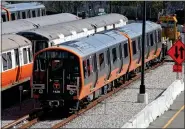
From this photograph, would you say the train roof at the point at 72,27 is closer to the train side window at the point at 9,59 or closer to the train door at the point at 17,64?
the train door at the point at 17,64

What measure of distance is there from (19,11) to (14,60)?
68.3 feet

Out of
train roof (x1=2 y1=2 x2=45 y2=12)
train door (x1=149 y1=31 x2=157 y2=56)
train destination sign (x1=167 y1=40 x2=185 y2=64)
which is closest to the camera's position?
train destination sign (x1=167 y1=40 x2=185 y2=64)

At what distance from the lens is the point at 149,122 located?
17.6 m

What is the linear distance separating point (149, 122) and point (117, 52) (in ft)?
24.6

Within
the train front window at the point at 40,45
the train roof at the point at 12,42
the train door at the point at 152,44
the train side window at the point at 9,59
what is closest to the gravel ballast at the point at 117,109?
the train door at the point at 152,44

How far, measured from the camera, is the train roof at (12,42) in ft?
72.2

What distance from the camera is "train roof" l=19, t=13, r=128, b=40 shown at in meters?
26.2

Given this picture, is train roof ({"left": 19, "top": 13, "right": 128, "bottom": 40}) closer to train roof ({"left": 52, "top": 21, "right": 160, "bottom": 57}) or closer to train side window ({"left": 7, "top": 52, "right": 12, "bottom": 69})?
train roof ({"left": 52, "top": 21, "right": 160, "bottom": 57})

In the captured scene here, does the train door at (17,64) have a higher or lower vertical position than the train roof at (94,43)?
lower

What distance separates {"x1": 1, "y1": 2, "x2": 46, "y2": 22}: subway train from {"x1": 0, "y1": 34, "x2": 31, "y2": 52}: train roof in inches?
620

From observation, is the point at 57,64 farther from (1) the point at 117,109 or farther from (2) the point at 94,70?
(1) the point at 117,109

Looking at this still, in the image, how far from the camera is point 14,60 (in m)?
22.5

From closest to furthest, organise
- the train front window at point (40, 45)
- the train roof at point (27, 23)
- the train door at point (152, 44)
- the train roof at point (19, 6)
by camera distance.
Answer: the train front window at point (40, 45) → the train roof at point (27, 23) → the train door at point (152, 44) → the train roof at point (19, 6)

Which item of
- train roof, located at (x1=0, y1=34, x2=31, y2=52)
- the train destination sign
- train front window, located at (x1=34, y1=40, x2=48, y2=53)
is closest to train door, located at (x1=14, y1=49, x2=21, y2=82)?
train roof, located at (x1=0, y1=34, x2=31, y2=52)
